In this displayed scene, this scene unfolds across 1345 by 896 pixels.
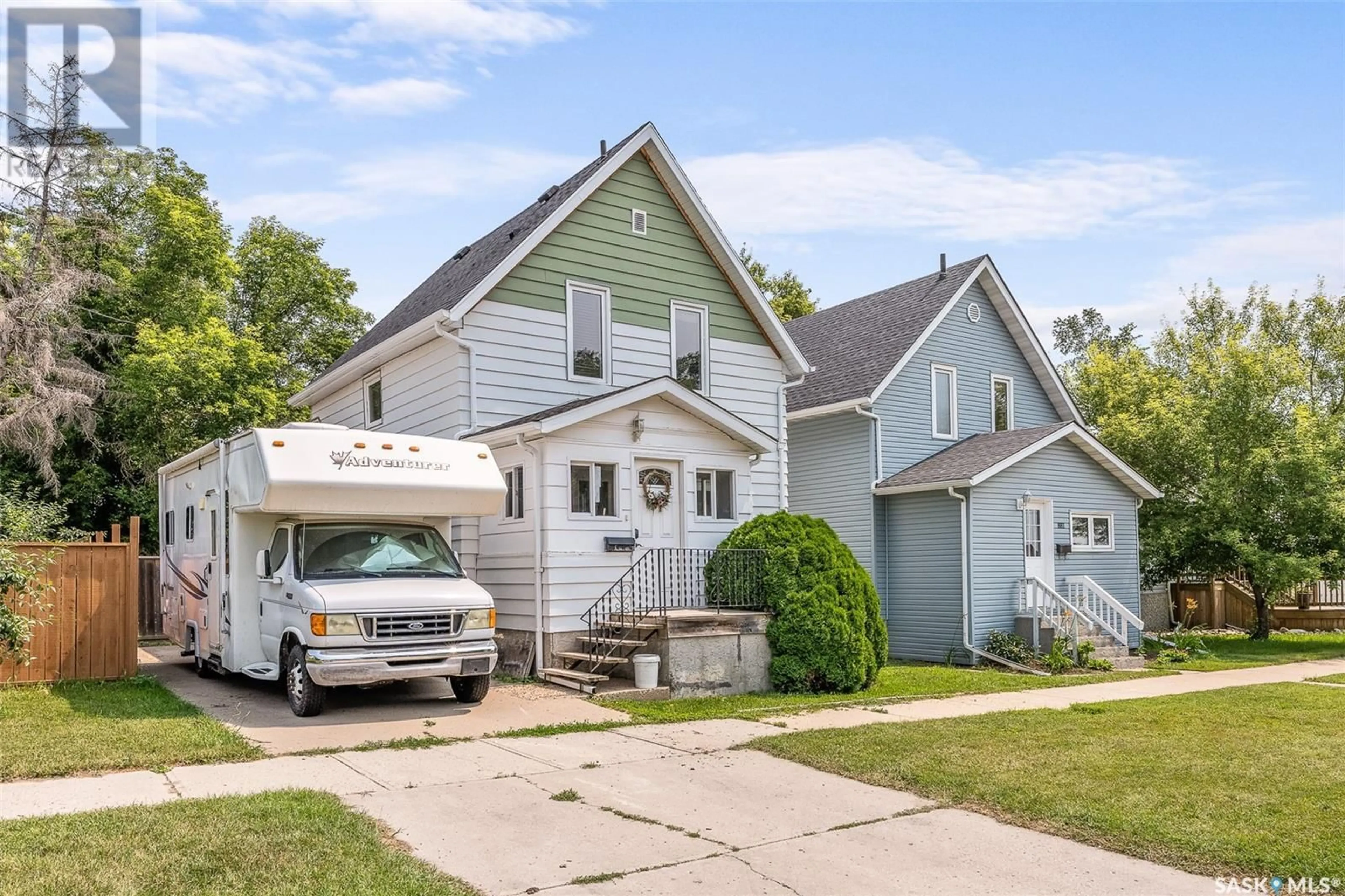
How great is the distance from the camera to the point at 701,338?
59.5ft

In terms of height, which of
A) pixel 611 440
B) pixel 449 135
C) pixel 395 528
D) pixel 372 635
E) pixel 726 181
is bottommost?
pixel 372 635

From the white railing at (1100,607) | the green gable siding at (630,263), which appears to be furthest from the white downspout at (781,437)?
the white railing at (1100,607)

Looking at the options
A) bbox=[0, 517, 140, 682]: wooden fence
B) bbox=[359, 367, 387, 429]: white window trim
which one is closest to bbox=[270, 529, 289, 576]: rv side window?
bbox=[0, 517, 140, 682]: wooden fence

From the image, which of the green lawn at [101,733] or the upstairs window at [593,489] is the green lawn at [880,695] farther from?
the green lawn at [101,733]

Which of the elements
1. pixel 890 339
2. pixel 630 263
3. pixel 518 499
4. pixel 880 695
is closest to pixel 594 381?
pixel 630 263

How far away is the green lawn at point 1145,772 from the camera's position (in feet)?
20.9

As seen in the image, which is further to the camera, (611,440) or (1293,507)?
(1293,507)

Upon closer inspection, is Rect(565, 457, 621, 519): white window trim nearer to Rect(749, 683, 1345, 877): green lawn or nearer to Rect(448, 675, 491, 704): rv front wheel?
Rect(448, 675, 491, 704): rv front wheel

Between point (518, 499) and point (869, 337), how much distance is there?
37.1 ft

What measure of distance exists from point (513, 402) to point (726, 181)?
7.23m

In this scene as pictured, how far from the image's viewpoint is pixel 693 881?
575cm

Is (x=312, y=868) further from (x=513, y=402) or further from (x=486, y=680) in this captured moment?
(x=513, y=402)

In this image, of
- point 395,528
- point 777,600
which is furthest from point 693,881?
point 777,600

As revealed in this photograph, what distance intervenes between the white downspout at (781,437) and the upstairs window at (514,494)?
513cm
